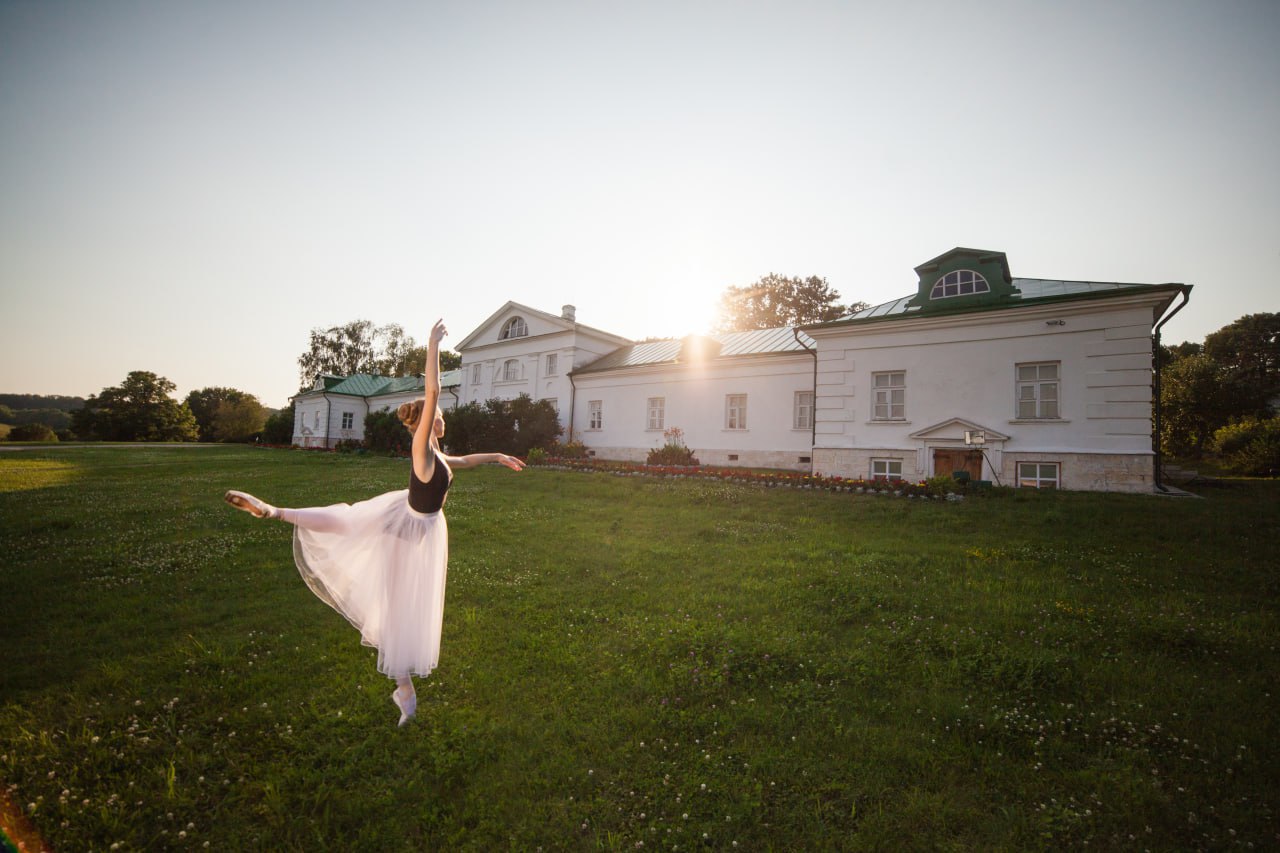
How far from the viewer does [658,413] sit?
27.9 meters

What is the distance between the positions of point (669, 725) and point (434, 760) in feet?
5.75

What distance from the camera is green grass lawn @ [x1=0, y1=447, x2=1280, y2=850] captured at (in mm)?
3250

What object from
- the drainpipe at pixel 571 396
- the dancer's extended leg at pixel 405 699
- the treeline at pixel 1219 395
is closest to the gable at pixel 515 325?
the drainpipe at pixel 571 396

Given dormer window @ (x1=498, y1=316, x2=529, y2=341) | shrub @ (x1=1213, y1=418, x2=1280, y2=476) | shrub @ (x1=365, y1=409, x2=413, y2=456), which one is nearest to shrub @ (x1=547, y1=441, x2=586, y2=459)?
dormer window @ (x1=498, y1=316, x2=529, y2=341)

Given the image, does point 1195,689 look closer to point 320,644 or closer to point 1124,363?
point 320,644

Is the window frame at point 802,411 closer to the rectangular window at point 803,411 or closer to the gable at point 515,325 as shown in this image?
the rectangular window at point 803,411

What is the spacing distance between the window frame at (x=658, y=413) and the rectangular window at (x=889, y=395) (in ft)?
37.0

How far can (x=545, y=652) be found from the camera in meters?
5.39

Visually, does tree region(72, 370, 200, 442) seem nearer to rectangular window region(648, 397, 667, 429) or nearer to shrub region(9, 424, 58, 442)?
shrub region(9, 424, 58, 442)

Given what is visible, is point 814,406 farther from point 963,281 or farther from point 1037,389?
point 1037,389

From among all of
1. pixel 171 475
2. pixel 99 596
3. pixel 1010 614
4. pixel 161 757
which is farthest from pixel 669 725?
pixel 171 475

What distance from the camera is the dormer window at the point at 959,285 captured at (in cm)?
1739

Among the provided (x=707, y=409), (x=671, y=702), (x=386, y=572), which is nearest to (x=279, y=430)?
(x=707, y=409)

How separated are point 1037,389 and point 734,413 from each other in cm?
1186
